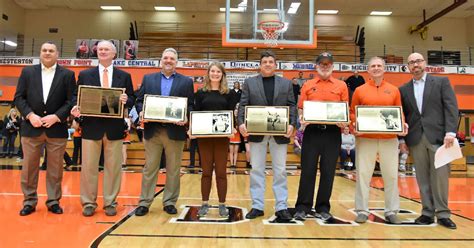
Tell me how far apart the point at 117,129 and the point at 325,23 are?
60.0 ft

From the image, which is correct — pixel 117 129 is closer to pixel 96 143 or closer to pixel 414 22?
pixel 96 143

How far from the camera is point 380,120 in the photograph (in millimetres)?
4020

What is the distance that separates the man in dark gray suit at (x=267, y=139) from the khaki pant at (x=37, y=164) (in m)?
2.26

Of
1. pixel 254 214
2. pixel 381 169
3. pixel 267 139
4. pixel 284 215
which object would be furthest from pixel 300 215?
pixel 381 169

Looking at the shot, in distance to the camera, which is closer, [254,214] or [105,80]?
[254,214]

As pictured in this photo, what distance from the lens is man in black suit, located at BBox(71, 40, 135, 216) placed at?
4297mm

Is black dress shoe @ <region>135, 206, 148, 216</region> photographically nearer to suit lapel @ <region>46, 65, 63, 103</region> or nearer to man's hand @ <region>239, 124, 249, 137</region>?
man's hand @ <region>239, 124, 249, 137</region>

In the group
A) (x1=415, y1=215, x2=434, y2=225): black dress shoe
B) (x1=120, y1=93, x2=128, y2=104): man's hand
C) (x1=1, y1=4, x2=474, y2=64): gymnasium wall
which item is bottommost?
(x1=415, y1=215, x2=434, y2=225): black dress shoe

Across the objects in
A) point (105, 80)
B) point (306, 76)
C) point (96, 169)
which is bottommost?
point (96, 169)

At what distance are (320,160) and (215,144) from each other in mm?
1253

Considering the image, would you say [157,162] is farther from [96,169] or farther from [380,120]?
[380,120]

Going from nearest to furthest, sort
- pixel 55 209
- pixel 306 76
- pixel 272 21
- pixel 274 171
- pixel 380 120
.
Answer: pixel 380 120 → pixel 274 171 → pixel 55 209 → pixel 272 21 → pixel 306 76

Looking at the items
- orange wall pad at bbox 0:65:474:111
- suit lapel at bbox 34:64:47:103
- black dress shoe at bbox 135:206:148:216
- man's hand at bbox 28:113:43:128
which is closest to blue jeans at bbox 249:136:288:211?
black dress shoe at bbox 135:206:148:216

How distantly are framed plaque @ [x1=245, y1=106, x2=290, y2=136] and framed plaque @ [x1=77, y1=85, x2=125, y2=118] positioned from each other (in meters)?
1.55
